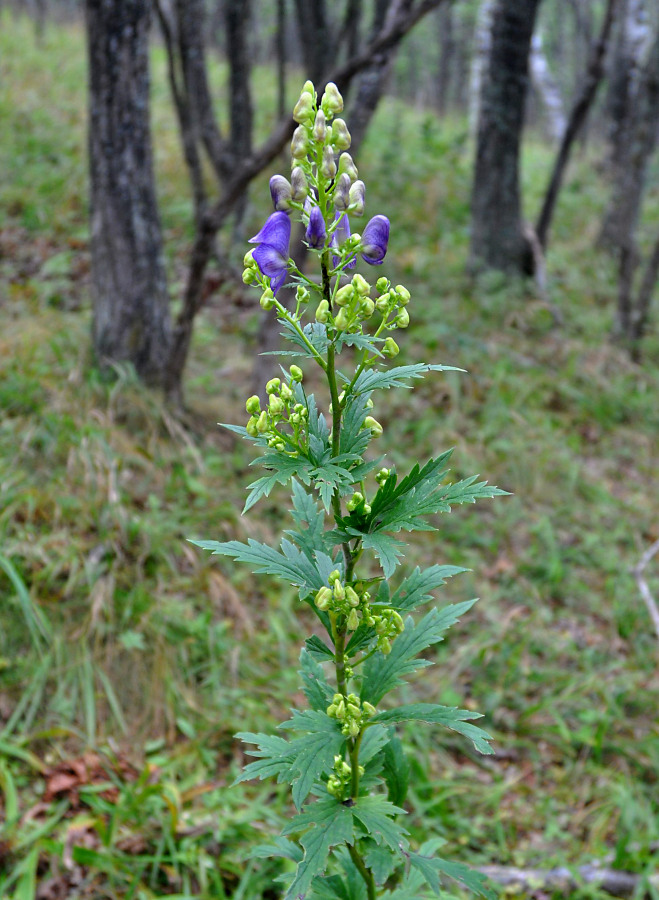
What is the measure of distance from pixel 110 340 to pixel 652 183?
12567 millimetres

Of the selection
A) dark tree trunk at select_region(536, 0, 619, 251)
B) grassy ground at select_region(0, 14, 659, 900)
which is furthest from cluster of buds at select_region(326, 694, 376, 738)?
dark tree trunk at select_region(536, 0, 619, 251)

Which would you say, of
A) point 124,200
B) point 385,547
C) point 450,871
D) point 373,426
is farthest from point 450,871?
point 124,200

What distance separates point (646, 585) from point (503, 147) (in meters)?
4.66

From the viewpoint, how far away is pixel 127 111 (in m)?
4.30

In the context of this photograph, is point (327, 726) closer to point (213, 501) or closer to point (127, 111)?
point (213, 501)

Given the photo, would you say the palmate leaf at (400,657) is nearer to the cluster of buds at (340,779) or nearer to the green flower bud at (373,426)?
the cluster of buds at (340,779)

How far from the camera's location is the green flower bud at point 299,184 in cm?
133

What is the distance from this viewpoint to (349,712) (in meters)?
1.45

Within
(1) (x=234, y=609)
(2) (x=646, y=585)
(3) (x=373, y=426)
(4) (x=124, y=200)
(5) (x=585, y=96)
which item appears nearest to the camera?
(3) (x=373, y=426)

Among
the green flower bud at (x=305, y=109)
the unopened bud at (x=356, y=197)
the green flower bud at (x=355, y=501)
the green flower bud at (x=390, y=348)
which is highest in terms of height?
the green flower bud at (x=305, y=109)

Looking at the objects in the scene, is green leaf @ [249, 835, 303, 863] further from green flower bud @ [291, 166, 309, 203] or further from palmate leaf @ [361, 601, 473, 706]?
green flower bud @ [291, 166, 309, 203]

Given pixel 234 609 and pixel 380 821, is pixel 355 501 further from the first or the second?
pixel 234 609

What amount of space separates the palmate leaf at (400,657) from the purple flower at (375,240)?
74 cm

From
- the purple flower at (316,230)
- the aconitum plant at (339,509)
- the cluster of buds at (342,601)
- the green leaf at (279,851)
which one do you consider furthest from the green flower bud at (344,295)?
the green leaf at (279,851)
